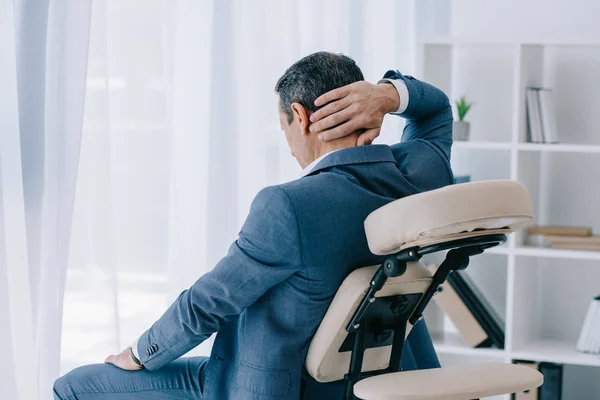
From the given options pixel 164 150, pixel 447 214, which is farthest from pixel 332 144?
pixel 164 150

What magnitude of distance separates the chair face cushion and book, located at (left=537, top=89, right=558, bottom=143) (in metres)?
1.67

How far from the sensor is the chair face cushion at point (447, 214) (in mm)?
1297

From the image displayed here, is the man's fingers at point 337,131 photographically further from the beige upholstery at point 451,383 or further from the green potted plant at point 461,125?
the green potted plant at point 461,125

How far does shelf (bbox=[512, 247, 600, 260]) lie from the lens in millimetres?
2840

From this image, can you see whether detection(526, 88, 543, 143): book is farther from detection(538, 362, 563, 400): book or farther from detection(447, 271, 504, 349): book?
detection(538, 362, 563, 400): book

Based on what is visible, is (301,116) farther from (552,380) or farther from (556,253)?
(552,380)

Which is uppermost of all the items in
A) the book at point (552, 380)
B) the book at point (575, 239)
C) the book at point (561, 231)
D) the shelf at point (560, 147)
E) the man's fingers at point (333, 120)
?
the man's fingers at point (333, 120)

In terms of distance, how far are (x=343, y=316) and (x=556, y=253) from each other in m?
1.66

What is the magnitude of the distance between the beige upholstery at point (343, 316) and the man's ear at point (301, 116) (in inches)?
12.4

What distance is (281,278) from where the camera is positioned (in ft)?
4.83

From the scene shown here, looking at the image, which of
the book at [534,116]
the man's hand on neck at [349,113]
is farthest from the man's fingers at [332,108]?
the book at [534,116]

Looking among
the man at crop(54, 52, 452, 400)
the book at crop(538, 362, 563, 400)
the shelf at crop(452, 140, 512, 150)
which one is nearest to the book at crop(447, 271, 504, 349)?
the book at crop(538, 362, 563, 400)

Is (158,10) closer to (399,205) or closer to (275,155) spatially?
(275,155)

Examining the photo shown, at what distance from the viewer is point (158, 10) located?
7.64 feet
